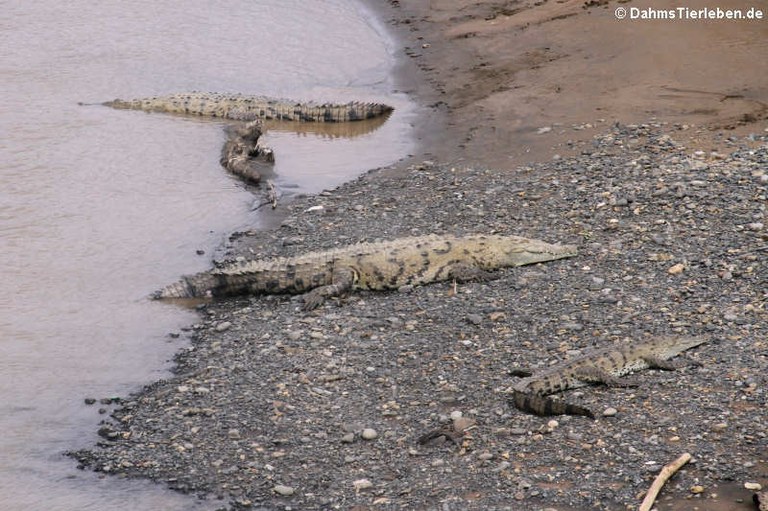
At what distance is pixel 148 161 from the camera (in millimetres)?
13312

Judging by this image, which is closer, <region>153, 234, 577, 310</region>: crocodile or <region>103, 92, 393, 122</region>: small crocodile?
<region>153, 234, 577, 310</region>: crocodile

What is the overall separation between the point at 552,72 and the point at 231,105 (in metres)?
4.89

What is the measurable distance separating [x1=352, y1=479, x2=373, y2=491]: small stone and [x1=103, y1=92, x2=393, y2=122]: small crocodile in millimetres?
9148

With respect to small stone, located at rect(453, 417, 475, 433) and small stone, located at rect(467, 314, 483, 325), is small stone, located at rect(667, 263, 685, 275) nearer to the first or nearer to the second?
small stone, located at rect(467, 314, 483, 325)

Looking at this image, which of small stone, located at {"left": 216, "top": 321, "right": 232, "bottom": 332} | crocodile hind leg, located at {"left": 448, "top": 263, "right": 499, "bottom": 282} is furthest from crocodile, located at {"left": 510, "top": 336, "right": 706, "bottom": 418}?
small stone, located at {"left": 216, "top": 321, "right": 232, "bottom": 332}

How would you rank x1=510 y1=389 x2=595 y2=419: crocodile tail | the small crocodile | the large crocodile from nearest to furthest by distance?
1. x1=510 y1=389 x2=595 y2=419: crocodile tail
2. the large crocodile
3. the small crocodile

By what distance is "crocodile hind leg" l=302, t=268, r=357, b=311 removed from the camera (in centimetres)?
920

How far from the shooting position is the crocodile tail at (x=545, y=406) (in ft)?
22.5

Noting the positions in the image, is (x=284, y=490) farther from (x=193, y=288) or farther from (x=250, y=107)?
(x=250, y=107)

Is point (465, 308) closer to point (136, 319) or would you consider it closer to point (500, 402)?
point (500, 402)

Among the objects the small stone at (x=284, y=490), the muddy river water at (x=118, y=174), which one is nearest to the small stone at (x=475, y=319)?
the small stone at (x=284, y=490)

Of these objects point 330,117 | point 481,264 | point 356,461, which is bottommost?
point 356,461

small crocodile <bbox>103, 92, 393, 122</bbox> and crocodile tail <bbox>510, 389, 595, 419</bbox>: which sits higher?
small crocodile <bbox>103, 92, 393, 122</bbox>

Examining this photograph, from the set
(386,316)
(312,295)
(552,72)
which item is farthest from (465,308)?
(552,72)
